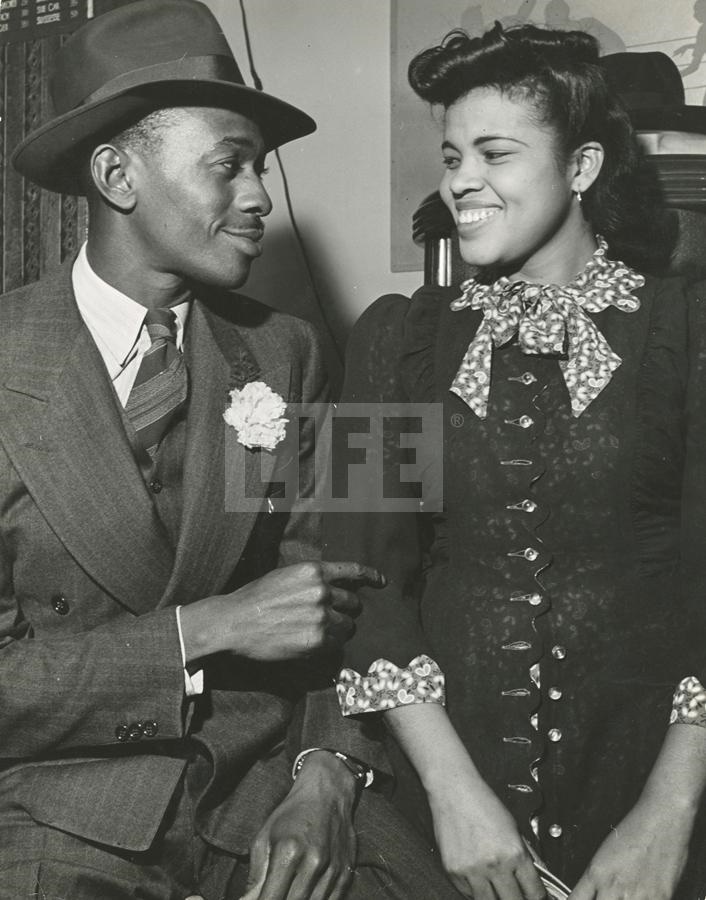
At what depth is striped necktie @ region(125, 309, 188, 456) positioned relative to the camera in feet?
5.32

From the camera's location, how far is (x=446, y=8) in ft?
7.16

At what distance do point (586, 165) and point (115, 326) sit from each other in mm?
798

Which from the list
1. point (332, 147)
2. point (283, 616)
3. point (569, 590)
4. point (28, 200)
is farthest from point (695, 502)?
point (28, 200)

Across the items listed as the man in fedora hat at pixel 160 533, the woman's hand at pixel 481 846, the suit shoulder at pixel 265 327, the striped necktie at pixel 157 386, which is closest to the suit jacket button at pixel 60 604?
the man in fedora hat at pixel 160 533

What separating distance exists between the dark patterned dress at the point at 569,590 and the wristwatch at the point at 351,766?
2.3 inches

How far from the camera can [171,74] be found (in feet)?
5.49

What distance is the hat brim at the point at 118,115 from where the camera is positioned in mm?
1676

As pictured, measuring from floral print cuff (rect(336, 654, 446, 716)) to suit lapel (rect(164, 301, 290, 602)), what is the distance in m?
0.30

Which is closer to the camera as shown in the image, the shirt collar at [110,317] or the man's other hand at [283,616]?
the man's other hand at [283,616]

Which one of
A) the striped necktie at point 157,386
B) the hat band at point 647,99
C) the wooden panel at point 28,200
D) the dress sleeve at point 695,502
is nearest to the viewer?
the dress sleeve at point 695,502

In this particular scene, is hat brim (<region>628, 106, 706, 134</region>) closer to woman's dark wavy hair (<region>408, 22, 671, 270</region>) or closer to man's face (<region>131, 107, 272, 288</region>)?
woman's dark wavy hair (<region>408, 22, 671, 270</region>)

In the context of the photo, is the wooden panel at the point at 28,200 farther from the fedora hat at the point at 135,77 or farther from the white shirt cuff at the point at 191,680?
the white shirt cuff at the point at 191,680

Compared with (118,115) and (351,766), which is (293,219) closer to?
(118,115)

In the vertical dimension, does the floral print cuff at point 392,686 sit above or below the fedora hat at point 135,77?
below
